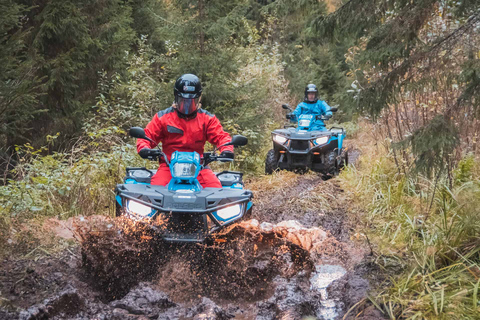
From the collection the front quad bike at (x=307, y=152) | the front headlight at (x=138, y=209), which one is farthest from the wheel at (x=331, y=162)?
the front headlight at (x=138, y=209)

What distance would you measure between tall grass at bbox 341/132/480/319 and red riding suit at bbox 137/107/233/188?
2109 millimetres

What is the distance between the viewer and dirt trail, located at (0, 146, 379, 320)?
3.76m

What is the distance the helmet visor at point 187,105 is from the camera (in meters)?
5.23

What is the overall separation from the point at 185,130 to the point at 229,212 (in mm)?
1434

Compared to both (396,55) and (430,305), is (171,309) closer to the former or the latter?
(430,305)

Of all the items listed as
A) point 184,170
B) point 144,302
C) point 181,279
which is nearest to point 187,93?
point 184,170

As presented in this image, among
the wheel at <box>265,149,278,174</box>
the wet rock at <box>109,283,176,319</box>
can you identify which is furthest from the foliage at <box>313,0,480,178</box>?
the wheel at <box>265,149,278,174</box>

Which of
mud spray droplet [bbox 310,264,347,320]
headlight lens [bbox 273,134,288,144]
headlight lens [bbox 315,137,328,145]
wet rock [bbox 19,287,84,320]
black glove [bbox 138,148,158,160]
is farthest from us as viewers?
headlight lens [bbox 273,134,288,144]

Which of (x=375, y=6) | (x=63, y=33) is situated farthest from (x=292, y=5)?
(x=63, y=33)

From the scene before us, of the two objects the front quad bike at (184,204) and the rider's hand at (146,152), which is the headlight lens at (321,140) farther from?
the rider's hand at (146,152)

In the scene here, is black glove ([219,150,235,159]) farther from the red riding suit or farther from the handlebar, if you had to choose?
the red riding suit

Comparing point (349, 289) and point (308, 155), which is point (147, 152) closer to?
point (349, 289)

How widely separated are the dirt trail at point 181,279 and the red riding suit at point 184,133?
1.05 m

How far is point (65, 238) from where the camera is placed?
5.40 meters
